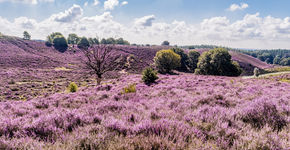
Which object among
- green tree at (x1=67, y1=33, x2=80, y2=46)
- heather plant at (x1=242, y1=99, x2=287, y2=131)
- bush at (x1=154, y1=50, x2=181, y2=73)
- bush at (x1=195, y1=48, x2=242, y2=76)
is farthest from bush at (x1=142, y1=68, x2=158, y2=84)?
green tree at (x1=67, y1=33, x2=80, y2=46)

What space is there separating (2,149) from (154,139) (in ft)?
7.92

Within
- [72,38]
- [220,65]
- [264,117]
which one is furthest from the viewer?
[72,38]

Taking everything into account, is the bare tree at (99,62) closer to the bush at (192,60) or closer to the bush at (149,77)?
the bush at (149,77)

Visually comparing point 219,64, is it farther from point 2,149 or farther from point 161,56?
point 2,149

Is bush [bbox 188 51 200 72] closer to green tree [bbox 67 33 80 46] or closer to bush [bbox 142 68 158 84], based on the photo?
bush [bbox 142 68 158 84]

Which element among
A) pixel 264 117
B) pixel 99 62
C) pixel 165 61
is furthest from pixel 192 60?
pixel 264 117

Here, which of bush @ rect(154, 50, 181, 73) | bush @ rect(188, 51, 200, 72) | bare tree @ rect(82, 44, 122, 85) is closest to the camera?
bare tree @ rect(82, 44, 122, 85)

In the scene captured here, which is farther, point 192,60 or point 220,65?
point 192,60

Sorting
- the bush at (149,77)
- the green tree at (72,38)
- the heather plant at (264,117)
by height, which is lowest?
→ the bush at (149,77)

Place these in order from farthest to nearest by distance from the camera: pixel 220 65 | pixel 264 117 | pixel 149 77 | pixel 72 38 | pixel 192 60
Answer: pixel 72 38 < pixel 192 60 < pixel 220 65 < pixel 149 77 < pixel 264 117

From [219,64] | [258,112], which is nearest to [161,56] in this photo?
[219,64]

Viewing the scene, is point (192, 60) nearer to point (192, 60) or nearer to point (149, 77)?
point (192, 60)

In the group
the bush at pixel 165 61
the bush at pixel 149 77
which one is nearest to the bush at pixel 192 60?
the bush at pixel 165 61

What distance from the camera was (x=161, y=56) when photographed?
172 feet
